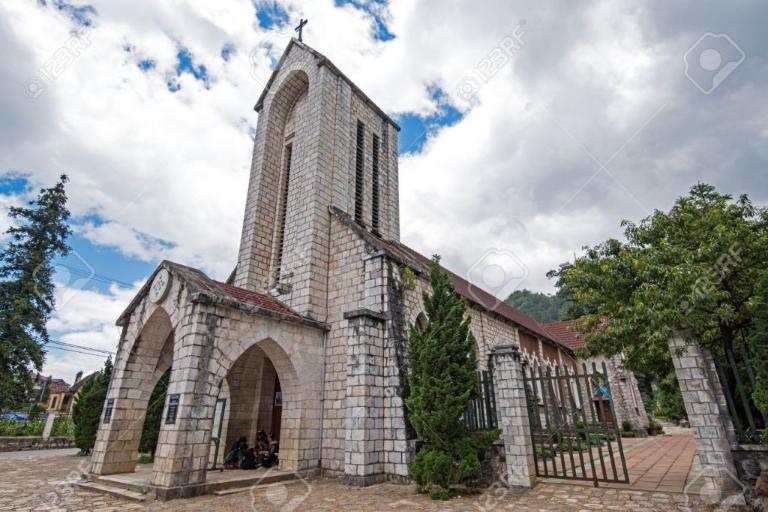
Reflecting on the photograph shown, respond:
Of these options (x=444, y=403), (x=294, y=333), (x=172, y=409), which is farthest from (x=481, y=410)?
(x=172, y=409)

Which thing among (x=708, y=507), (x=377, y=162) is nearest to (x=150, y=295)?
(x=377, y=162)

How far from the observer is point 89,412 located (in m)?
14.0

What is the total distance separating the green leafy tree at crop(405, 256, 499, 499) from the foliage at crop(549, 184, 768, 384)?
9.61ft

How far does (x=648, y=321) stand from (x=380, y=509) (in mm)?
5723

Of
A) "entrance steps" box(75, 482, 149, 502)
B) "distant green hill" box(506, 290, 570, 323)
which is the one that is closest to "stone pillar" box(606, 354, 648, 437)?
"entrance steps" box(75, 482, 149, 502)

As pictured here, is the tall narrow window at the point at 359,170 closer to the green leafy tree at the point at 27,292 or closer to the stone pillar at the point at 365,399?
the stone pillar at the point at 365,399

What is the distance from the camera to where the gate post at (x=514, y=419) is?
7.46m

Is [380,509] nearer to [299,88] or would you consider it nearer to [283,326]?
[283,326]

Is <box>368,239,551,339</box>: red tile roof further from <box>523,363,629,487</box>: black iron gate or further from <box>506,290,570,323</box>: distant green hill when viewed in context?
<box>506,290,570,323</box>: distant green hill

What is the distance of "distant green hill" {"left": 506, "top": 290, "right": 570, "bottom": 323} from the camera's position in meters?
70.3

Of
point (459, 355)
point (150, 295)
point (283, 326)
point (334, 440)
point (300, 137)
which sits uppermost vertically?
point (300, 137)

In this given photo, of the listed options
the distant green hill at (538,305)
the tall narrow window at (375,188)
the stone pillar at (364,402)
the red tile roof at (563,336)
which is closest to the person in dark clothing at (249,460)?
the stone pillar at (364,402)

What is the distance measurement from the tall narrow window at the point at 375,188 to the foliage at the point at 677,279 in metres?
8.32

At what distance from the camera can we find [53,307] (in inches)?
798
